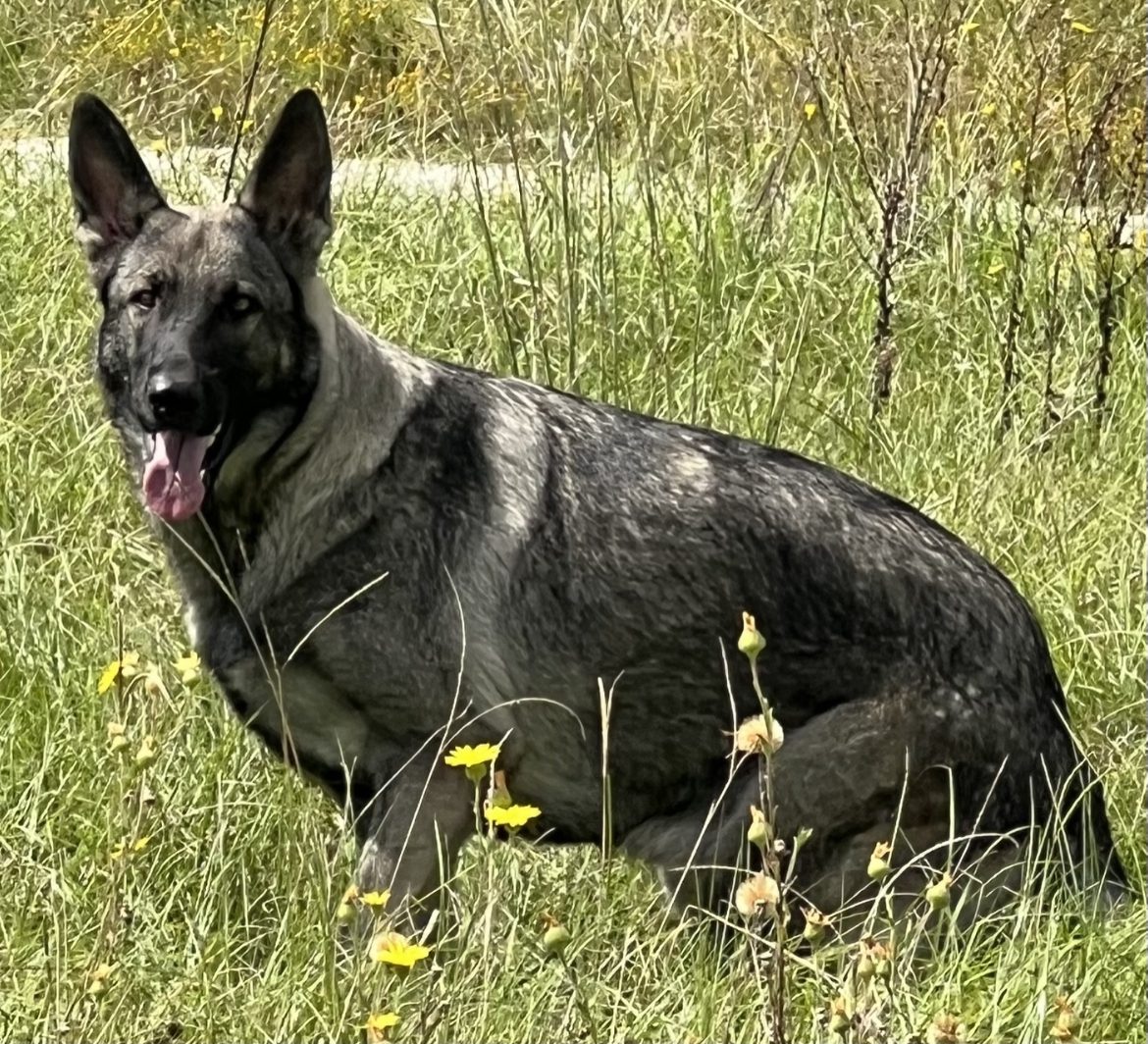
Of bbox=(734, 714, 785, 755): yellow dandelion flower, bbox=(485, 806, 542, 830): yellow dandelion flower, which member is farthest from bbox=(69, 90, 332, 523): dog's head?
bbox=(734, 714, 785, 755): yellow dandelion flower

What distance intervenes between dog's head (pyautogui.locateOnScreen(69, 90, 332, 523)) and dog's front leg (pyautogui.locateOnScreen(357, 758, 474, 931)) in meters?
0.64

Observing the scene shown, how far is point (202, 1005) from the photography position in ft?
9.41

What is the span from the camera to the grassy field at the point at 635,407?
2902mm

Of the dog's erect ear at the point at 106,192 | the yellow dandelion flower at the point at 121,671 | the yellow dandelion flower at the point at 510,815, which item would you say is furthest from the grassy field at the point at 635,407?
the dog's erect ear at the point at 106,192

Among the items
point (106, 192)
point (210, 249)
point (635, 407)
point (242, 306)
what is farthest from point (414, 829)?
point (635, 407)

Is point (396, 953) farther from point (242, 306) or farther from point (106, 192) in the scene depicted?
point (106, 192)

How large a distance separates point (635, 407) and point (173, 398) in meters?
1.94

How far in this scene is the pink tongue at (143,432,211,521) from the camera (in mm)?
3408

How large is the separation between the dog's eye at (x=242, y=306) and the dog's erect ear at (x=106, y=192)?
30 cm

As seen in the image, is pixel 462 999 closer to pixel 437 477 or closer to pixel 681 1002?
pixel 681 1002

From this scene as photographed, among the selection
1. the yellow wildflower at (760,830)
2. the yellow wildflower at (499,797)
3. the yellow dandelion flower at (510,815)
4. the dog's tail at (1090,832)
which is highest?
the yellow wildflower at (760,830)

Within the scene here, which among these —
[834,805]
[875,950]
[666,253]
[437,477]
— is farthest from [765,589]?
[666,253]

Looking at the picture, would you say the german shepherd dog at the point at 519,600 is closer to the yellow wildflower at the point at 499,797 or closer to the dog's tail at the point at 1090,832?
the dog's tail at the point at 1090,832

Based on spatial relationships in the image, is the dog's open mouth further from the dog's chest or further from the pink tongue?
the dog's chest
